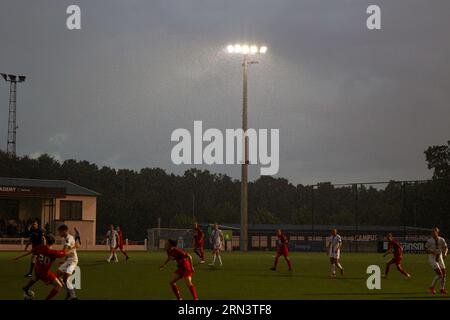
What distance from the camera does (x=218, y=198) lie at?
5994 inches

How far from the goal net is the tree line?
1050 inches

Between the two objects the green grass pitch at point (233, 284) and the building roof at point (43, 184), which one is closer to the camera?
the green grass pitch at point (233, 284)

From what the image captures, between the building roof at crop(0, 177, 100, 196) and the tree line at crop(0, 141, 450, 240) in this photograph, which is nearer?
the building roof at crop(0, 177, 100, 196)

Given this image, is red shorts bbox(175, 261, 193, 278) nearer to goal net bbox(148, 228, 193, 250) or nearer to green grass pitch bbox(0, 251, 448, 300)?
green grass pitch bbox(0, 251, 448, 300)

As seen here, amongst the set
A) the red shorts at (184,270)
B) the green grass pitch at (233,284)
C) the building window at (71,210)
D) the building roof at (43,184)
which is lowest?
the green grass pitch at (233,284)

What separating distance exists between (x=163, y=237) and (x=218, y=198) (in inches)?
3077

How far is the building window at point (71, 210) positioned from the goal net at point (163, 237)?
27.2 ft

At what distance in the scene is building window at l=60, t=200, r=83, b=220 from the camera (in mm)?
77250

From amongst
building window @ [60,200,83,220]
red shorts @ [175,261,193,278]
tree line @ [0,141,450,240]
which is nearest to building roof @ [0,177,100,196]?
building window @ [60,200,83,220]

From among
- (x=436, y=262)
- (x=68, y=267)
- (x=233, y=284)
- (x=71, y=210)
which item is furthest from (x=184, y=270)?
(x=71, y=210)

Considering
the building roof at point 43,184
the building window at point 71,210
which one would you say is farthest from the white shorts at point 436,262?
the building window at point 71,210

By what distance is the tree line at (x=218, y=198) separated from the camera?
9669 centimetres

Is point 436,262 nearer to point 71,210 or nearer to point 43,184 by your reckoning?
point 71,210

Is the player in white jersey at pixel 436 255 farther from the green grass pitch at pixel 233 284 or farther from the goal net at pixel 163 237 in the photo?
the goal net at pixel 163 237
